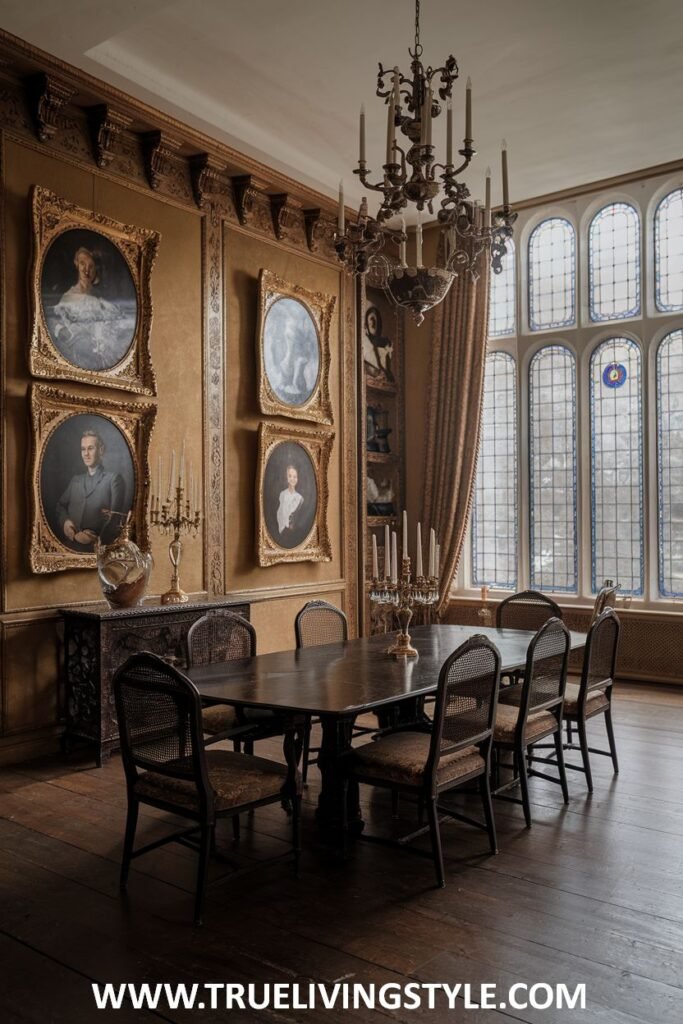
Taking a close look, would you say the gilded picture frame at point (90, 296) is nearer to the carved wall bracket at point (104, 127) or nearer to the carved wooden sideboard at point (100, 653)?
the carved wall bracket at point (104, 127)

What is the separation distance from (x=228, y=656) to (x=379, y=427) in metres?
4.66

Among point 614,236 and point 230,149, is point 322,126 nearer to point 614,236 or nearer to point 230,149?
point 230,149

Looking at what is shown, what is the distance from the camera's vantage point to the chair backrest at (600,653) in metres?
4.61

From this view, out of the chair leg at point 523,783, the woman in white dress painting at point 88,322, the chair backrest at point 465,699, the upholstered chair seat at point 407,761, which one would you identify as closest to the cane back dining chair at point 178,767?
the upholstered chair seat at point 407,761

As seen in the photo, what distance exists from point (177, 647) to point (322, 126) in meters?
4.07

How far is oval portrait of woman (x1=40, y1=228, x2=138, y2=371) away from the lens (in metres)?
5.56

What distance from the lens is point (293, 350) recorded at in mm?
7543

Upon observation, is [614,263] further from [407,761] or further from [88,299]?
[407,761]

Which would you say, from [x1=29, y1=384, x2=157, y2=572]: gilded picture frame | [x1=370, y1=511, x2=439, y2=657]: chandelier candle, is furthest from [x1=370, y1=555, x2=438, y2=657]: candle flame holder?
[x1=29, y1=384, x2=157, y2=572]: gilded picture frame

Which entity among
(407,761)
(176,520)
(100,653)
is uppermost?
(176,520)

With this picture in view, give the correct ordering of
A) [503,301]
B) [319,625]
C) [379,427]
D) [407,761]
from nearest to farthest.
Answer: [407,761], [319,625], [503,301], [379,427]

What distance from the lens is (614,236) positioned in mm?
8156

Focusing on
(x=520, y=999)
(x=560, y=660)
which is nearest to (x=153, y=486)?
(x=560, y=660)

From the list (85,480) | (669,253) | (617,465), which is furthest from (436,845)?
(669,253)
